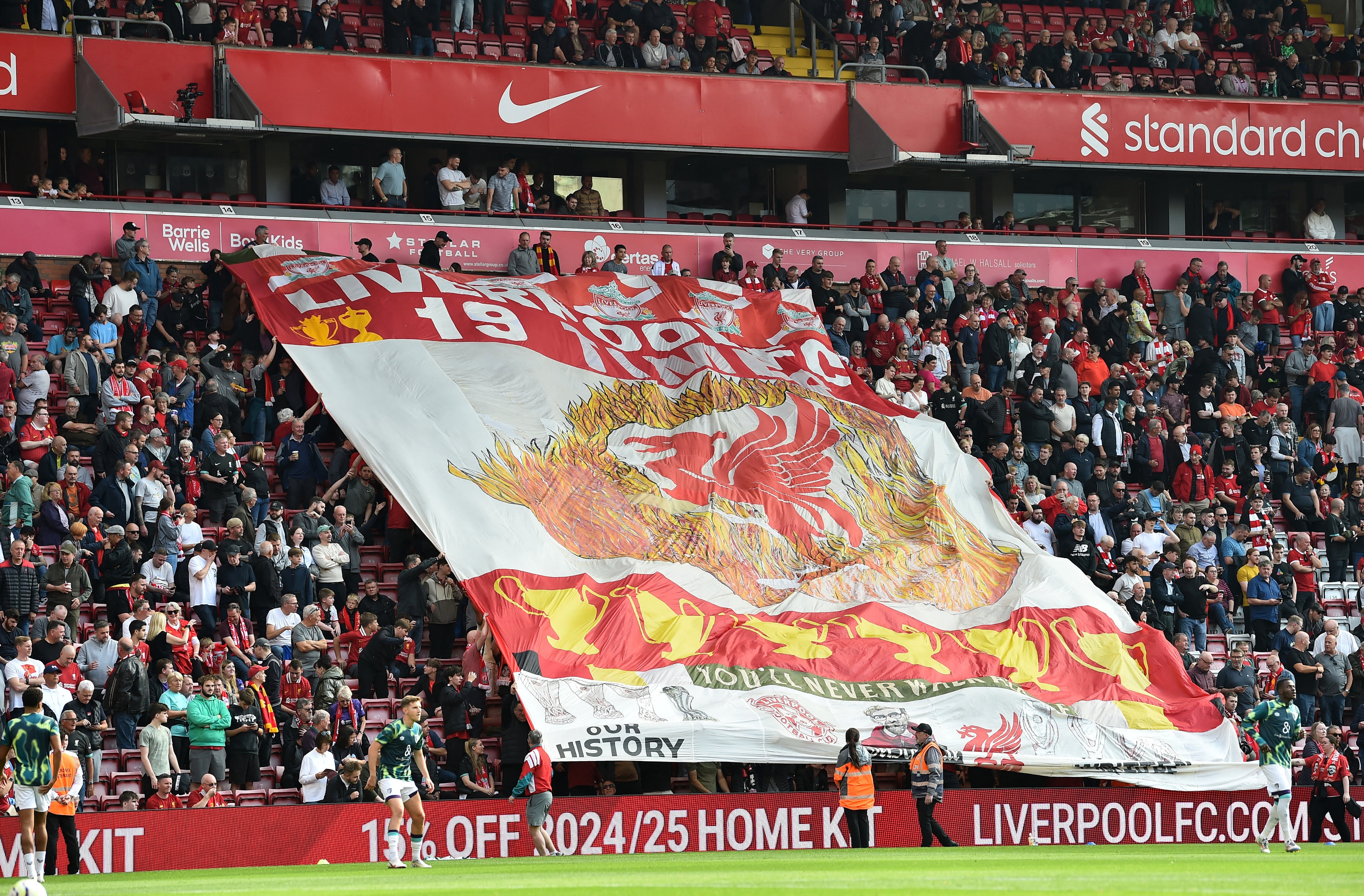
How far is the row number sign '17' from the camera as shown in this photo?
21.6m

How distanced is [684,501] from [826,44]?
15.4 metres

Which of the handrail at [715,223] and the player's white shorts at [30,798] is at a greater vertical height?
the handrail at [715,223]

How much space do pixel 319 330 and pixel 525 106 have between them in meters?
8.46

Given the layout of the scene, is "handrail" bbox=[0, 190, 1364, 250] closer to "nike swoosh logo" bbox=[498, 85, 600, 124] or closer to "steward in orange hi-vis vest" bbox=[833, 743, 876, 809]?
"nike swoosh logo" bbox=[498, 85, 600, 124]

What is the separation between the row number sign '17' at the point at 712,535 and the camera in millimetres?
21641

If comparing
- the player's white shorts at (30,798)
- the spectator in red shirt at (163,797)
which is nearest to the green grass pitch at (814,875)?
the player's white shorts at (30,798)

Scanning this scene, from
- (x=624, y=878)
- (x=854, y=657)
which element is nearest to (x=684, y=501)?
(x=854, y=657)

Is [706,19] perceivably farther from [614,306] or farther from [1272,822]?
[1272,822]

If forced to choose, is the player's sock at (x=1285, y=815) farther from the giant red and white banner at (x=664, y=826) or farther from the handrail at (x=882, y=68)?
the handrail at (x=882, y=68)

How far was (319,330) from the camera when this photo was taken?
25.6 metres

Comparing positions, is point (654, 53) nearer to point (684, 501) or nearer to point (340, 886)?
point (684, 501)

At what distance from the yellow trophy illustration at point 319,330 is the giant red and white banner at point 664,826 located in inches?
301

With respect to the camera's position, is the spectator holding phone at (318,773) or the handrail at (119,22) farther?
the handrail at (119,22)

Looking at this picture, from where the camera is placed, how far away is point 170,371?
2520 cm
